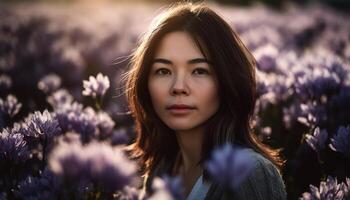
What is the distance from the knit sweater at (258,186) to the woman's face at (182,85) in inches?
15.9

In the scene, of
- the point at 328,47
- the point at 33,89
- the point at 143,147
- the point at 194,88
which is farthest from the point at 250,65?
the point at 328,47

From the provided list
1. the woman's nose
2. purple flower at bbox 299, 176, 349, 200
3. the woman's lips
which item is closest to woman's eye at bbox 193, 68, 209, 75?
the woman's nose

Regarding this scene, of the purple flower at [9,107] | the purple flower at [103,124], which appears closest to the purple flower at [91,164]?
the purple flower at [103,124]

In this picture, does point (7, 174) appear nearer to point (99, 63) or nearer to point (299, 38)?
point (99, 63)

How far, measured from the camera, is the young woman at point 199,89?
3.16 meters

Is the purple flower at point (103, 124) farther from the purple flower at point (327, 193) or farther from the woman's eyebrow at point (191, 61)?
the purple flower at point (327, 193)

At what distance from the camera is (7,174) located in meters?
3.02

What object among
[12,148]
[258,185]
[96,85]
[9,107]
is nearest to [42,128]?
[12,148]

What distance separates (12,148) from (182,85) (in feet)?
3.38

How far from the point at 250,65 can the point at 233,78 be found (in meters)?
0.25

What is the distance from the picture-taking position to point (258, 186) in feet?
9.71

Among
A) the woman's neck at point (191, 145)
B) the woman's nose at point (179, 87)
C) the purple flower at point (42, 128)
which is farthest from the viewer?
the woman's neck at point (191, 145)

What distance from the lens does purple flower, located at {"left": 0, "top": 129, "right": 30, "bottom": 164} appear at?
2.83m

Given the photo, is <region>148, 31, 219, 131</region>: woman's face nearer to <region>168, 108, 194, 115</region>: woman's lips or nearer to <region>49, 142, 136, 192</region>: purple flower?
<region>168, 108, 194, 115</region>: woman's lips
